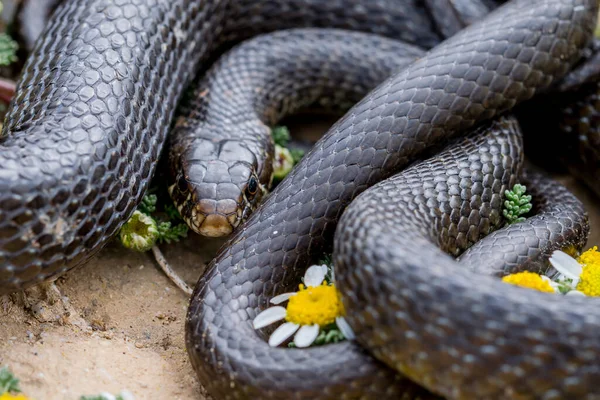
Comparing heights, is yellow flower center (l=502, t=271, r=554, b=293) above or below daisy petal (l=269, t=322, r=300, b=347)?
above

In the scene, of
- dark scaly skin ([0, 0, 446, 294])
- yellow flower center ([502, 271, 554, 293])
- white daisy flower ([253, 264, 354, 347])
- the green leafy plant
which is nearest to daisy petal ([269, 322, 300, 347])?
white daisy flower ([253, 264, 354, 347])

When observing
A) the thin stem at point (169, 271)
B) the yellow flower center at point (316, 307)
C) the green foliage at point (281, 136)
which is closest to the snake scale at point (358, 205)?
the yellow flower center at point (316, 307)

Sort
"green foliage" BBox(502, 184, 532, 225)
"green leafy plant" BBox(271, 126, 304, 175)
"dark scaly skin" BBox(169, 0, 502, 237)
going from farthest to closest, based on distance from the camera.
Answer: "green leafy plant" BBox(271, 126, 304, 175)
"dark scaly skin" BBox(169, 0, 502, 237)
"green foliage" BBox(502, 184, 532, 225)

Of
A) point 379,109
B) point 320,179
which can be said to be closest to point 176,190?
point 320,179

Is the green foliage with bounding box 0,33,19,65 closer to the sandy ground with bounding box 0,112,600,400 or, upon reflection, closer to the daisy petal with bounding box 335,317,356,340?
the sandy ground with bounding box 0,112,600,400

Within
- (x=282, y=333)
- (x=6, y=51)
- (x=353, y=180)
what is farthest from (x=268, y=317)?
(x=6, y=51)

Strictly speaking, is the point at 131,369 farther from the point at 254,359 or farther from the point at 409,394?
the point at 409,394
